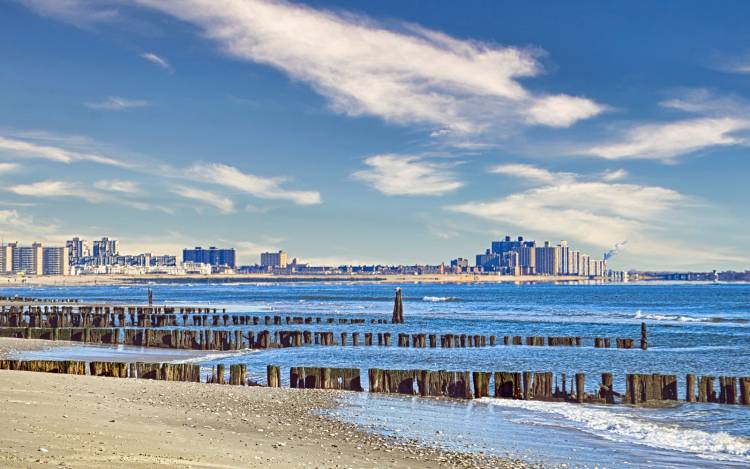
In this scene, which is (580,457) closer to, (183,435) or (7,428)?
(183,435)

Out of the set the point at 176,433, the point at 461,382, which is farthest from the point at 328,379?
the point at 176,433

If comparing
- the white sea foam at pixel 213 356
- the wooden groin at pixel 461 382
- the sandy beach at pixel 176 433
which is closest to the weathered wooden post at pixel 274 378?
the wooden groin at pixel 461 382

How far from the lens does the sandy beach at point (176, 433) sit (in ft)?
38.8

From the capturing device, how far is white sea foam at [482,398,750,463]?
16.5 m

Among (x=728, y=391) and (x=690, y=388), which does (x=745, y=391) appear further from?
(x=690, y=388)

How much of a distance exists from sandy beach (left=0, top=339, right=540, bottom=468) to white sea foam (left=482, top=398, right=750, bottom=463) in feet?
15.0

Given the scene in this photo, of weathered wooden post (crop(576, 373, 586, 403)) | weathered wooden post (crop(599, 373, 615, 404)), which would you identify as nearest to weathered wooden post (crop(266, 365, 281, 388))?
weathered wooden post (crop(576, 373, 586, 403))

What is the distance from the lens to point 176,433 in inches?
571

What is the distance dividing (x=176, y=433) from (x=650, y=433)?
10.3 meters

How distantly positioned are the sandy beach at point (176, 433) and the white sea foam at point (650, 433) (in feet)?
15.0

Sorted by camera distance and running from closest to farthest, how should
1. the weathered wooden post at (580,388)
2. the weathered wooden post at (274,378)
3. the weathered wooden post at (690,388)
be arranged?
the weathered wooden post at (580,388)
the weathered wooden post at (690,388)
the weathered wooden post at (274,378)

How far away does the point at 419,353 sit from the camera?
41562mm

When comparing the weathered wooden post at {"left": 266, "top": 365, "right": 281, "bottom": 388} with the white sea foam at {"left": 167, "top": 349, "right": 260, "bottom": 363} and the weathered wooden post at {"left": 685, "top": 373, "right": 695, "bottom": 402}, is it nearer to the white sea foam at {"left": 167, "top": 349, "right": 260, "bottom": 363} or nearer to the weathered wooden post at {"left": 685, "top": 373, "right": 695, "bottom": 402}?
the white sea foam at {"left": 167, "top": 349, "right": 260, "bottom": 363}

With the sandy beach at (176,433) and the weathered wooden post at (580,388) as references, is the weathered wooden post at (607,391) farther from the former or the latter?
the sandy beach at (176,433)
